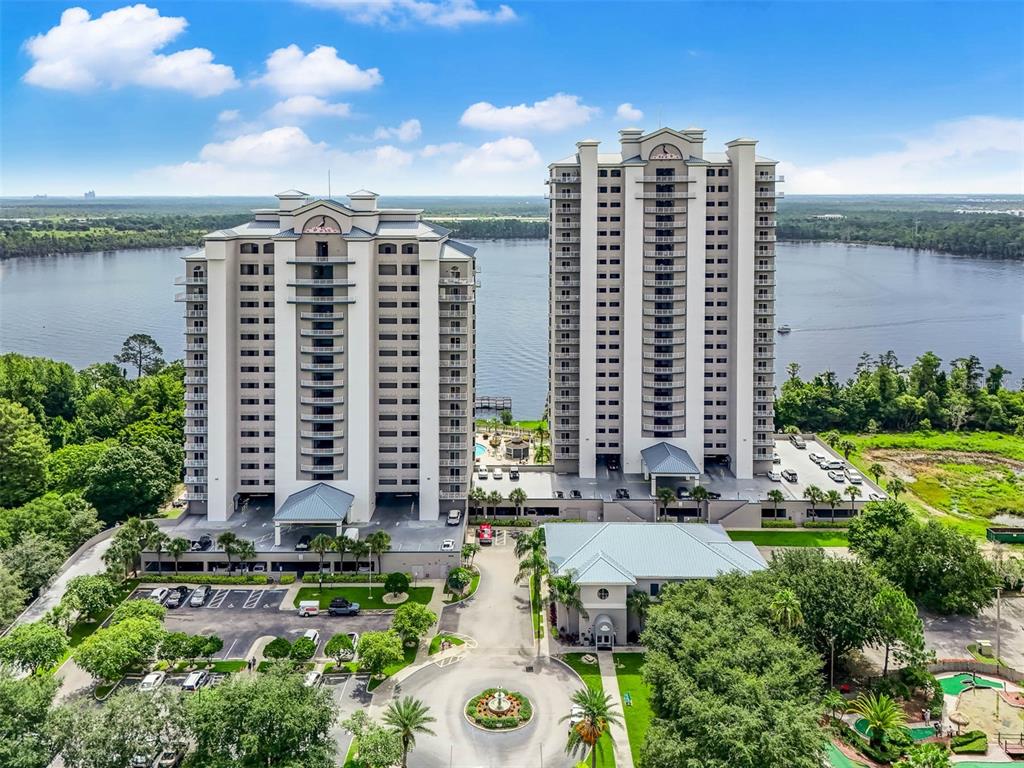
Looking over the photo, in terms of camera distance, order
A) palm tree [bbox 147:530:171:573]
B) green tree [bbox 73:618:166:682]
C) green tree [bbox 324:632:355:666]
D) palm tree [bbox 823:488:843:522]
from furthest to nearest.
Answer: palm tree [bbox 823:488:843:522], palm tree [bbox 147:530:171:573], green tree [bbox 324:632:355:666], green tree [bbox 73:618:166:682]

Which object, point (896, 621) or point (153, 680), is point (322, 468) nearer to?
point (153, 680)

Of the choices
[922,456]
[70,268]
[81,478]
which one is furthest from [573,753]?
[70,268]

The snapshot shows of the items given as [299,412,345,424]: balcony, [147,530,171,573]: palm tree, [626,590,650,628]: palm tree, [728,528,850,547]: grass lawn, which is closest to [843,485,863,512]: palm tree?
[728,528,850,547]: grass lawn

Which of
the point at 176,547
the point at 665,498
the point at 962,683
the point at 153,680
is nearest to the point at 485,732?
the point at 153,680

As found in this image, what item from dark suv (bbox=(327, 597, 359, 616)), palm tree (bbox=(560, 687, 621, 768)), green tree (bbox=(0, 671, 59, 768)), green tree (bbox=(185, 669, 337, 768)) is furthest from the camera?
dark suv (bbox=(327, 597, 359, 616))

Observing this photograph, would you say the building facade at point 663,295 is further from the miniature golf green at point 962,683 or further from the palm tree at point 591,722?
the palm tree at point 591,722

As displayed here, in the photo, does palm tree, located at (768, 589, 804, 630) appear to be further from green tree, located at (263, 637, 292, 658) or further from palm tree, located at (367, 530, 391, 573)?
palm tree, located at (367, 530, 391, 573)

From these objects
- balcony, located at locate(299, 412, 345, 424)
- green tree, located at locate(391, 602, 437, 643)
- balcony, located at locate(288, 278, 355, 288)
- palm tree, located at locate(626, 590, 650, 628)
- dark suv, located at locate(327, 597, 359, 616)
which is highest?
balcony, located at locate(288, 278, 355, 288)
